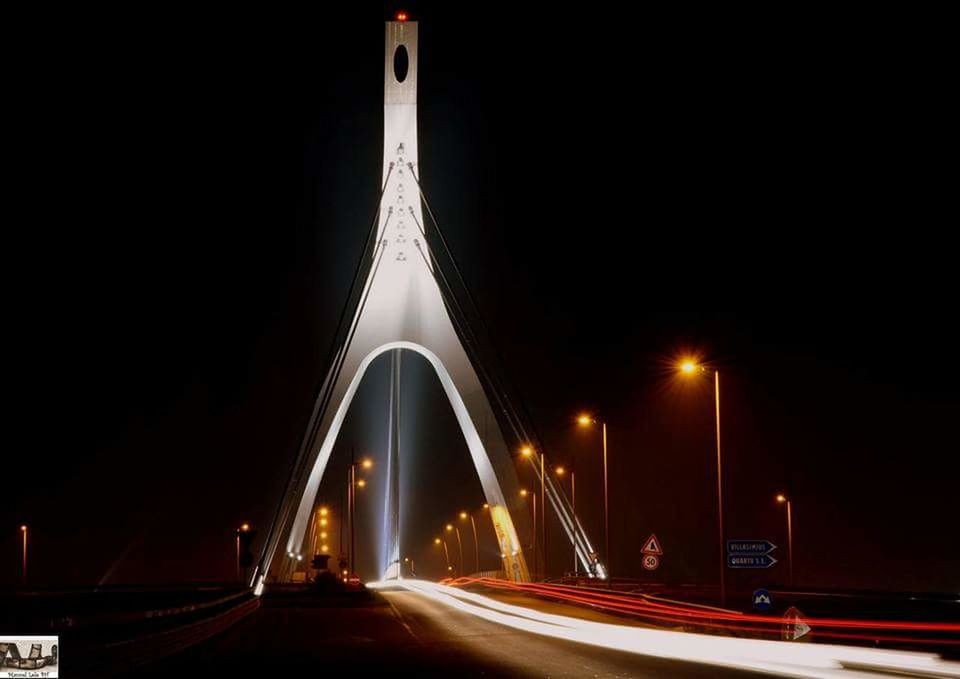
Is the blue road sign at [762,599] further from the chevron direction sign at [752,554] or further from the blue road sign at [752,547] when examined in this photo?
the blue road sign at [752,547]

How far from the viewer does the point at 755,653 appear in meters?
15.5

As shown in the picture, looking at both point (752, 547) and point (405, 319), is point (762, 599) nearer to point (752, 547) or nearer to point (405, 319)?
point (752, 547)

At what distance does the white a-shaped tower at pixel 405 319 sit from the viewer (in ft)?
159

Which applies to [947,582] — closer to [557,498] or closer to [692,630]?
[557,498]

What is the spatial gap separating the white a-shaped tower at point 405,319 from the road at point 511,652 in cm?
2210

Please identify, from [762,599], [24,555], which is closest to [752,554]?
[762,599]

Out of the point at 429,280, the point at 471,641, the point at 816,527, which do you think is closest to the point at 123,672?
the point at 471,641

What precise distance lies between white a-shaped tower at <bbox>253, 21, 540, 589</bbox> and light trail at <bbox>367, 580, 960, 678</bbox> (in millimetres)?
25281

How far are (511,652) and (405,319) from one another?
1408 inches

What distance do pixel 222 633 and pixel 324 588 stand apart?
1661cm

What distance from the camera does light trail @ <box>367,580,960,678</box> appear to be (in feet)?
43.1

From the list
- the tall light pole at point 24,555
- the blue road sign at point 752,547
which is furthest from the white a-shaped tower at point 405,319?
the blue road sign at point 752,547

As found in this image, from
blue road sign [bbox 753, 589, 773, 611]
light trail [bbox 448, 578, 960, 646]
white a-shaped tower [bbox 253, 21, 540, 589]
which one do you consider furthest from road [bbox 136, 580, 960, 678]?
white a-shaped tower [bbox 253, 21, 540, 589]

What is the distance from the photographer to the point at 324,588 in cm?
3866
